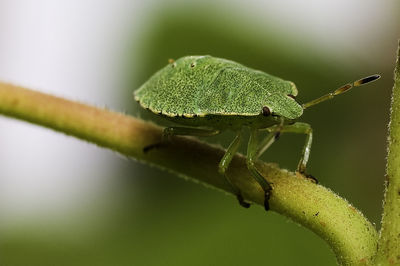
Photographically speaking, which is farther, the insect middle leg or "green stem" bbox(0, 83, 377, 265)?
the insect middle leg

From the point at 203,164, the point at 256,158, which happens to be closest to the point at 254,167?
the point at 203,164

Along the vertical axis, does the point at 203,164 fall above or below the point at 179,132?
above

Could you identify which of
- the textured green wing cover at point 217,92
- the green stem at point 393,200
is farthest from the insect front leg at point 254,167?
the green stem at point 393,200

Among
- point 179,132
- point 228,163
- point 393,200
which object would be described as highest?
point 393,200

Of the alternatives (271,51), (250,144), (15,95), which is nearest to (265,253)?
(250,144)

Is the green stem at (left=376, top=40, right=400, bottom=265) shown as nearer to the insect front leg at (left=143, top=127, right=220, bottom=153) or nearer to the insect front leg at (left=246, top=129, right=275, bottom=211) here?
the insect front leg at (left=246, top=129, right=275, bottom=211)

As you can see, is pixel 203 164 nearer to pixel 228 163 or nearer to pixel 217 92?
pixel 228 163

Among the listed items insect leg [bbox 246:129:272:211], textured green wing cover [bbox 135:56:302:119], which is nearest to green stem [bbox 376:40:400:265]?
insect leg [bbox 246:129:272:211]

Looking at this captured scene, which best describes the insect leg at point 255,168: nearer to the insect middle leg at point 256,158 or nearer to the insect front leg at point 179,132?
the insect middle leg at point 256,158
